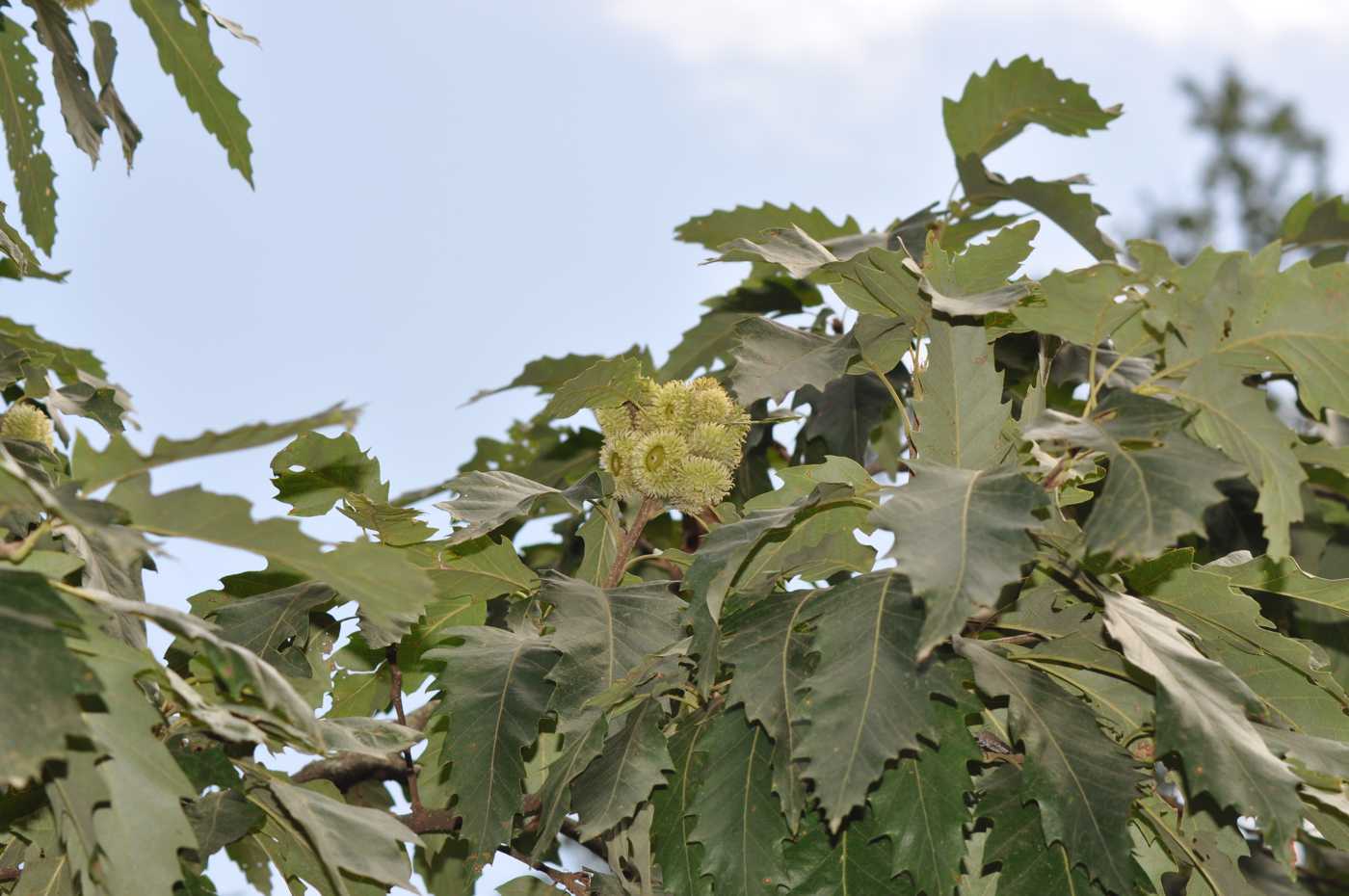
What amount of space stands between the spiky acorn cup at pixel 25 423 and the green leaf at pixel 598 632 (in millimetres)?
963

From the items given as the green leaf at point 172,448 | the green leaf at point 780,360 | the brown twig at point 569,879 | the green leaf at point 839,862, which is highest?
the green leaf at point 172,448

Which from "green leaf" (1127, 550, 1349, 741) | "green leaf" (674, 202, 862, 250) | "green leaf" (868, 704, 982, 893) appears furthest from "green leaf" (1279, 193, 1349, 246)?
"green leaf" (868, 704, 982, 893)

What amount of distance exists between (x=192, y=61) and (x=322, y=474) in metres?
0.63

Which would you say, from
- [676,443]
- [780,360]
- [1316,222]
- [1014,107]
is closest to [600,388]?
[676,443]

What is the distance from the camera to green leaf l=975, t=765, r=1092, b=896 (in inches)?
54.0

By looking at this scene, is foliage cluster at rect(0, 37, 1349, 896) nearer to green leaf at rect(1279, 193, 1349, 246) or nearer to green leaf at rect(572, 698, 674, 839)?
green leaf at rect(572, 698, 674, 839)

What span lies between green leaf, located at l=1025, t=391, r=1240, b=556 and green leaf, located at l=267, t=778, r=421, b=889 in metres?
0.70

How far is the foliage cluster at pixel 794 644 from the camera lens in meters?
1.11

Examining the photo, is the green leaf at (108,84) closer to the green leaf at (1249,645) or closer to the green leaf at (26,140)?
the green leaf at (26,140)

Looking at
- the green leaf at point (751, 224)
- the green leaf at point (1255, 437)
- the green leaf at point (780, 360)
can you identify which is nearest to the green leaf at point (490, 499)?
the green leaf at point (780, 360)

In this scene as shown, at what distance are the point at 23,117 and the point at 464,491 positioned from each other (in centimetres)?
93

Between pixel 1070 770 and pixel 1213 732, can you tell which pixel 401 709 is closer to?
pixel 1070 770

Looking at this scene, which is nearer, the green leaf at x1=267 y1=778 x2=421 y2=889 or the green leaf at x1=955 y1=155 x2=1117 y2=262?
the green leaf at x1=267 y1=778 x2=421 y2=889

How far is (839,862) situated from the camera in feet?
4.61
